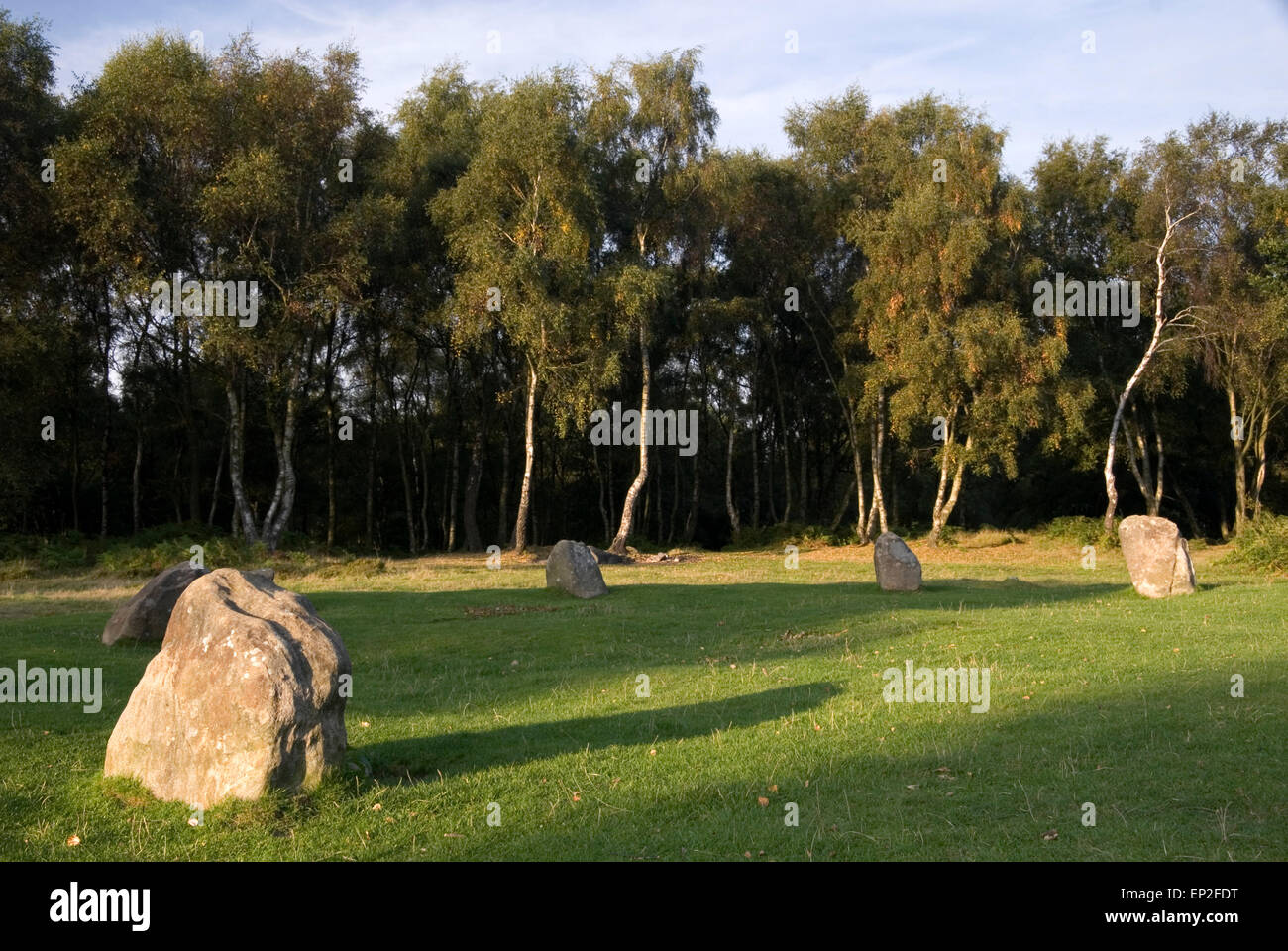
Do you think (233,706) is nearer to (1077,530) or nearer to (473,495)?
Result: (473,495)

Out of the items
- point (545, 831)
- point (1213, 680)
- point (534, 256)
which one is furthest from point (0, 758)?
point (534, 256)

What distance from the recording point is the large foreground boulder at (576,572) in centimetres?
2162

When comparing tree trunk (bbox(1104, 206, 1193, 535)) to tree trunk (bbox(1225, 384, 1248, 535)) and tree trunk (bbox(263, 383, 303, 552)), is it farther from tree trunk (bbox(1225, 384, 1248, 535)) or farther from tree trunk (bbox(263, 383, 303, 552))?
tree trunk (bbox(263, 383, 303, 552))

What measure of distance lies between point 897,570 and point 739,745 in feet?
44.7

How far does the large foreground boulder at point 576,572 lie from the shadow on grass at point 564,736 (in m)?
10.5

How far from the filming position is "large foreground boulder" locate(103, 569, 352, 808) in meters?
Result: 7.25

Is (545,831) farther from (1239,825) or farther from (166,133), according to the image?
(166,133)

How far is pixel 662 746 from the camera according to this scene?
9164 millimetres

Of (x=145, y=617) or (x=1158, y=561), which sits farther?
(x=1158, y=561)

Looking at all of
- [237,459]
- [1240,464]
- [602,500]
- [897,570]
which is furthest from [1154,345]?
[237,459]

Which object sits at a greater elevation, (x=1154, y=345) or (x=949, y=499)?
(x=1154, y=345)

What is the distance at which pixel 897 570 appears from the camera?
2197 centimetres
